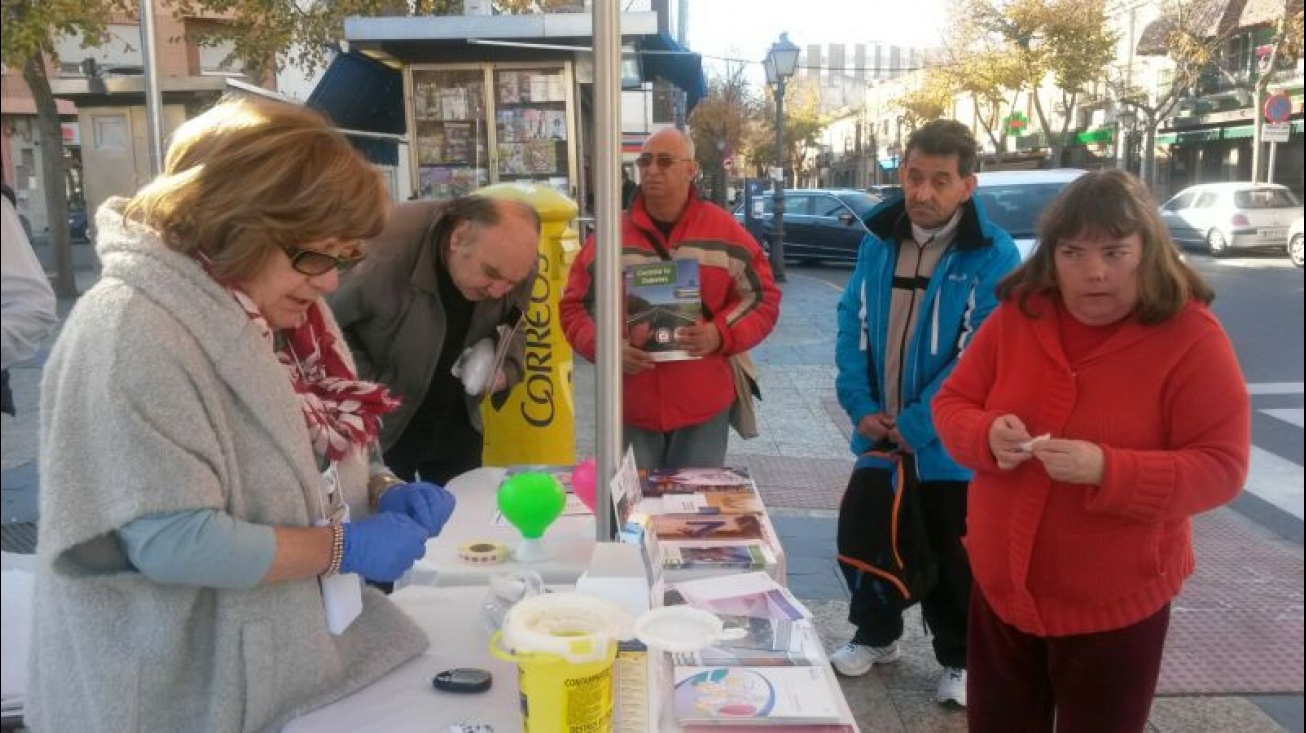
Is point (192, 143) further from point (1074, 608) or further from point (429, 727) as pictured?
point (1074, 608)

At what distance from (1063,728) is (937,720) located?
41.7 inches

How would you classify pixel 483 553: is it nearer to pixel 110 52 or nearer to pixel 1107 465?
pixel 1107 465

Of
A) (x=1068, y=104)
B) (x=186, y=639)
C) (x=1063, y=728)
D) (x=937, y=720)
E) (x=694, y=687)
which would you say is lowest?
(x=937, y=720)

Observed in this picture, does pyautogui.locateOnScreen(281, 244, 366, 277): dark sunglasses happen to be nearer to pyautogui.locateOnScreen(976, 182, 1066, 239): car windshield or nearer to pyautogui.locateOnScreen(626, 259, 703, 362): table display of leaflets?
pyautogui.locateOnScreen(626, 259, 703, 362): table display of leaflets

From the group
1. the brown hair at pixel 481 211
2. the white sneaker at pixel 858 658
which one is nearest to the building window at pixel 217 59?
the brown hair at pixel 481 211

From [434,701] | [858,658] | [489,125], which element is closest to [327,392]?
[434,701]

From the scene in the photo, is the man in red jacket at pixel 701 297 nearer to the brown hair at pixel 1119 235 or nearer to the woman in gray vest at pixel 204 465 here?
the brown hair at pixel 1119 235

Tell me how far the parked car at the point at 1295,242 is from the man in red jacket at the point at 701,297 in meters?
1.97

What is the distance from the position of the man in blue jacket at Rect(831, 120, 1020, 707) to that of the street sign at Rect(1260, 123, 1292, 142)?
1145 mm

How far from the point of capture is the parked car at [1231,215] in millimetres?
1218

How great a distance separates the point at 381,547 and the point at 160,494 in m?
0.32

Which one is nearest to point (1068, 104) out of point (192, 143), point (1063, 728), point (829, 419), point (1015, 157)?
point (1015, 157)

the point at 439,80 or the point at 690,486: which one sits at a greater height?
the point at 439,80

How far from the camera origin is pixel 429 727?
1410 mm
